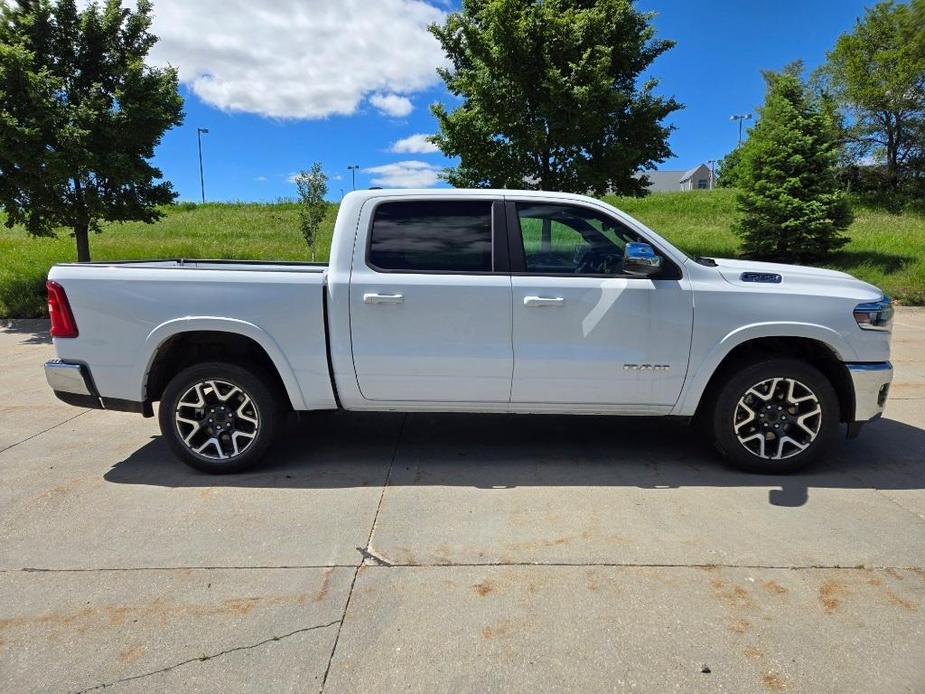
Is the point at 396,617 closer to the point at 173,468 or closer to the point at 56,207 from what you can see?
the point at 173,468

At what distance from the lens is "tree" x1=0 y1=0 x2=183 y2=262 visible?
944cm

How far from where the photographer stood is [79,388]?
4039 millimetres

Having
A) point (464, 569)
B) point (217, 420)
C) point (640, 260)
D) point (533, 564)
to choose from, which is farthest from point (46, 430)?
point (640, 260)

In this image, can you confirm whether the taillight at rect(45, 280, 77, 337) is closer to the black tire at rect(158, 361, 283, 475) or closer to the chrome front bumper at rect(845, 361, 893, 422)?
the black tire at rect(158, 361, 283, 475)

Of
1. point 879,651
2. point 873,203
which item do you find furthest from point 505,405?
point 873,203

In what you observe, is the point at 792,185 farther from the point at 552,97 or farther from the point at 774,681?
the point at 774,681

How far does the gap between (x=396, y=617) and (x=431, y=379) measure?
66.9 inches

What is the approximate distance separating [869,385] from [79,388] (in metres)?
5.25

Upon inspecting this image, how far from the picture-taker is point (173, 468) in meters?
4.32

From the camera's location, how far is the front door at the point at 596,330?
12.7 ft

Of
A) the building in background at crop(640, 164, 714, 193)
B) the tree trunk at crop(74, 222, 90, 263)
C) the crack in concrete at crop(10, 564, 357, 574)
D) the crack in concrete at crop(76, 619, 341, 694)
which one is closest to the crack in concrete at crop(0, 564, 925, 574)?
the crack in concrete at crop(10, 564, 357, 574)

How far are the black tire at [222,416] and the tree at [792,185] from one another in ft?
52.3

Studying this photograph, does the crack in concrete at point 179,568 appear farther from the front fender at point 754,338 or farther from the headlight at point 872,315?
the headlight at point 872,315

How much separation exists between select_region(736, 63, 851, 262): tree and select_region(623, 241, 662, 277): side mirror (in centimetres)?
1443
